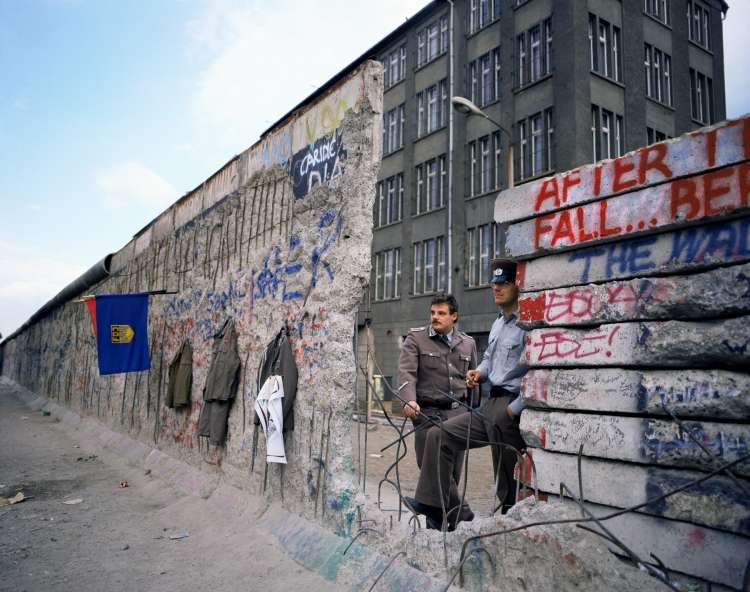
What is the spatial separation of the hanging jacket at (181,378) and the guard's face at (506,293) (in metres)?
4.19

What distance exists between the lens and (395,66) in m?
26.2

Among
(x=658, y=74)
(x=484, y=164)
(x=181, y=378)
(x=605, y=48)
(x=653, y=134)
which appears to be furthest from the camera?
(x=484, y=164)

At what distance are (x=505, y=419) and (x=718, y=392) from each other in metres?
1.45

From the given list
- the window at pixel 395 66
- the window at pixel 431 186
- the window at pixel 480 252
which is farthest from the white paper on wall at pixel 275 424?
the window at pixel 395 66

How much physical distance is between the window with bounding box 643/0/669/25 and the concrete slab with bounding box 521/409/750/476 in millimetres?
21827

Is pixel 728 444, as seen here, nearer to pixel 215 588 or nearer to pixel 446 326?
pixel 446 326

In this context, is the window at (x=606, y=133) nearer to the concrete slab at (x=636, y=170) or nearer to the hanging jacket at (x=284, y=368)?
the hanging jacket at (x=284, y=368)

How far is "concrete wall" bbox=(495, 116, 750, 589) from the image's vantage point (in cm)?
241

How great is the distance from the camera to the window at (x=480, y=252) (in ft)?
68.6

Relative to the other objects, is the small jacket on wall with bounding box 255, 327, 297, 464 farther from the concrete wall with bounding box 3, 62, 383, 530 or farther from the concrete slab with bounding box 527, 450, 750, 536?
the concrete slab with bounding box 527, 450, 750, 536

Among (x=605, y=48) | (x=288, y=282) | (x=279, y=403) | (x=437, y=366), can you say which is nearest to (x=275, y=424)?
(x=279, y=403)

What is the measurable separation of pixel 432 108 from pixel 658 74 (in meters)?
7.78

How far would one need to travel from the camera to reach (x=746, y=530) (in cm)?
229

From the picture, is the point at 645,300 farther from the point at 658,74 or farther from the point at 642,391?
the point at 658,74
